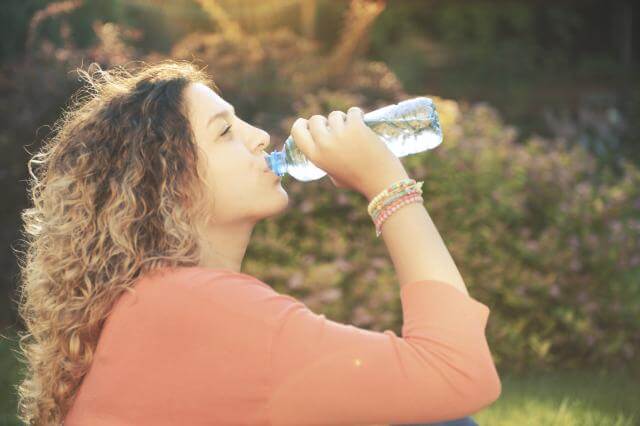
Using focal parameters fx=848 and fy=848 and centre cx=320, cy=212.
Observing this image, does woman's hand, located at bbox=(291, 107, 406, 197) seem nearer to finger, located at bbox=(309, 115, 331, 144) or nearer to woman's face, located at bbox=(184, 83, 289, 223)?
finger, located at bbox=(309, 115, 331, 144)

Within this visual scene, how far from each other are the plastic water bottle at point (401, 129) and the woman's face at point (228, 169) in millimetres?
269

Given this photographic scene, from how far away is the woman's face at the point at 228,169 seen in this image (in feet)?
6.55

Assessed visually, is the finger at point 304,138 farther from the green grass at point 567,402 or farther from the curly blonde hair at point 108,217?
the green grass at point 567,402

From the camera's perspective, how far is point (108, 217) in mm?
1938

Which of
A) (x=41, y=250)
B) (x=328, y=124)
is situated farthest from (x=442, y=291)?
(x=41, y=250)

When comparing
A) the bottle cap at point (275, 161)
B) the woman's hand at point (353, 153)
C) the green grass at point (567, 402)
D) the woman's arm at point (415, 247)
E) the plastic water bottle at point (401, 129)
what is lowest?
the green grass at point (567, 402)

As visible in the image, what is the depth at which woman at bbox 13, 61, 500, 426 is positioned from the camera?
5.36ft

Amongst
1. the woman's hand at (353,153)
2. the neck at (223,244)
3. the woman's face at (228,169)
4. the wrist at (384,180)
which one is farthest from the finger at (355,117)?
the neck at (223,244)

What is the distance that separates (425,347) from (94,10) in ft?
22.3

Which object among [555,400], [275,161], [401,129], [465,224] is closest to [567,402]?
[555,400]

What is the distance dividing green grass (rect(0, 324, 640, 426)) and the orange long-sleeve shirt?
1.91 metres

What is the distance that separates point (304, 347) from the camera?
63.6 inches

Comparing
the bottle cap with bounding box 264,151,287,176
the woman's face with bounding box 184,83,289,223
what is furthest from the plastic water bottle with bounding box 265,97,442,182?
the woman's face with bounding box 184,83,289,223

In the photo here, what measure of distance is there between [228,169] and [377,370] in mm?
640
